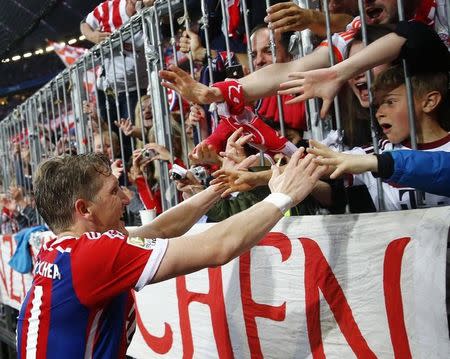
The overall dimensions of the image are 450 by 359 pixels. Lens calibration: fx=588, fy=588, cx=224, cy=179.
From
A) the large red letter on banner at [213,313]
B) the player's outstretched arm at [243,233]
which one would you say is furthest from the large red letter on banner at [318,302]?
the large red letter on banner at [213,313]

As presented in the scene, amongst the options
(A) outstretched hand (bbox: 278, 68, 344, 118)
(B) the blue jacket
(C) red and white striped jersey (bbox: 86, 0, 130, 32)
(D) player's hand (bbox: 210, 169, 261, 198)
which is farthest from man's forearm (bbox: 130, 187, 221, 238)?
(C) red and white striped jersey (bbox: 86, 0, 130, 32)

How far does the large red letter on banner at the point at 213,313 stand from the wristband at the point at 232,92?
2.94 feet

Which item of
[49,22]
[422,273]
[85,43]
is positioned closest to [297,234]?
[422,273]

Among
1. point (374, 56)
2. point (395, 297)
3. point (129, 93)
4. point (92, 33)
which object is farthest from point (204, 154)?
point (92, 33)

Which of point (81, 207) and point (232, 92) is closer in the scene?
point (81, 207)

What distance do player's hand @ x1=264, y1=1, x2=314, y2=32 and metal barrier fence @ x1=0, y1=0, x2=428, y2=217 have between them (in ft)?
0.45

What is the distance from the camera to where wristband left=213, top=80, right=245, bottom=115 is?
2497 mm

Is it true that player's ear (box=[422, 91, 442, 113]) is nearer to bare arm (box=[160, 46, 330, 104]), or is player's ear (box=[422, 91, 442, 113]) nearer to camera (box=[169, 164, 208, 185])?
bare arm (box=[160, 46, 330, 104])

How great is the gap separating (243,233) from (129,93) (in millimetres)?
2737

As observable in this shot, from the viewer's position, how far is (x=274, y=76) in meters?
2.57

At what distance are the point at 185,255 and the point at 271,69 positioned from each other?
37.0 inches

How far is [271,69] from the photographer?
259cm

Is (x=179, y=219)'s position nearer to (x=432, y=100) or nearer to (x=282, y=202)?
(x=282, y=202)

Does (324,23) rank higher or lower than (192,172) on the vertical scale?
higher
